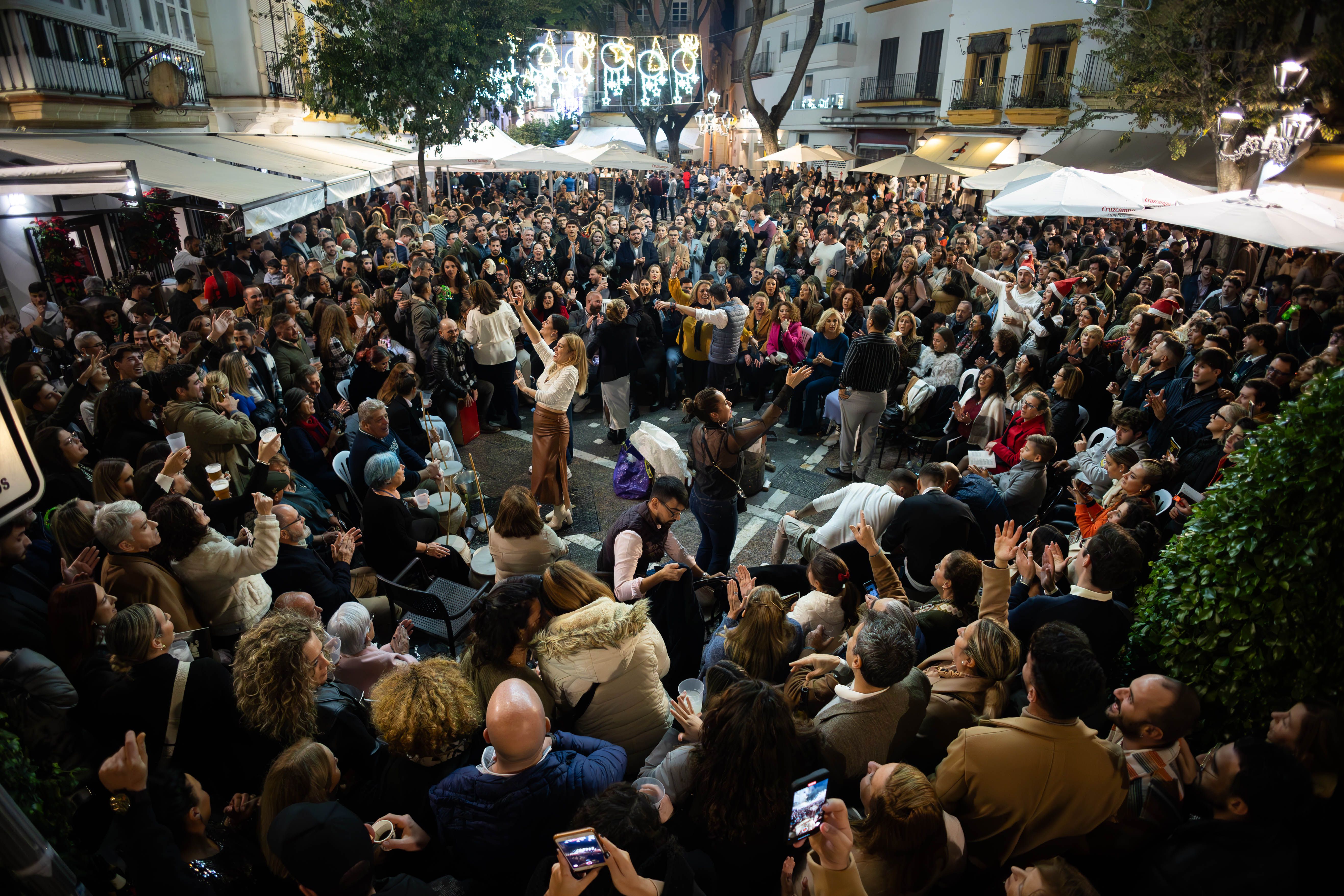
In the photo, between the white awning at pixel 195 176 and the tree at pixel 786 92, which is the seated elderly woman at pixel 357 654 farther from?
the tree at pixel 786 92

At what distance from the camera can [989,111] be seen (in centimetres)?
2255

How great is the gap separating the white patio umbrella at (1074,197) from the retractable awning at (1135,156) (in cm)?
449

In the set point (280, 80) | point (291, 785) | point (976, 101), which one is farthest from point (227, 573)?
point (976, 101)

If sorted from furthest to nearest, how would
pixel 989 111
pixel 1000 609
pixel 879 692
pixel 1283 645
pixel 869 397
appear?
1. pixel 989 111
2. pixel 869 397
3. pixel 1000 609
4. pixel 879 692
5. pixel 1283 645

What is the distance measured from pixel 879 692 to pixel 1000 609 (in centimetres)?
112

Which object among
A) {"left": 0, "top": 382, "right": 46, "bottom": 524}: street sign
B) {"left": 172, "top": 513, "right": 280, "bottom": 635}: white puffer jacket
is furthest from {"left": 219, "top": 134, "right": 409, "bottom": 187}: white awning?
{"left": 0, "top": 382, "right": 46, "bottom": 524}: street sign

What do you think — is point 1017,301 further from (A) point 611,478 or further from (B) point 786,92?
(B) point 786,92

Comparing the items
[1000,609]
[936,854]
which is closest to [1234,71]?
[1000,609]

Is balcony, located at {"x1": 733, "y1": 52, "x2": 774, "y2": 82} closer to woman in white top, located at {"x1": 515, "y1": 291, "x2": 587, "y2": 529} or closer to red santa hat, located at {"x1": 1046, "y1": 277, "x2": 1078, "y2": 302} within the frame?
red santa hat, located at {"x1": 1046, "y1": 277, "x2": 1078, "y2": 302}

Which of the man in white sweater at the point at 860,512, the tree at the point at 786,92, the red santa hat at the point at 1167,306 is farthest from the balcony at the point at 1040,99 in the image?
the man in white sweater at the point at 860,512

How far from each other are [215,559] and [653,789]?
7.90 feet

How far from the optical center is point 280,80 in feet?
47.7

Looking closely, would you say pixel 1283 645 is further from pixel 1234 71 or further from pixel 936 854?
pixel 1234 71

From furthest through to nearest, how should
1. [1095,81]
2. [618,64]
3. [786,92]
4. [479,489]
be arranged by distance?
[786,92], [618,64], [1095,81], [479,489]
